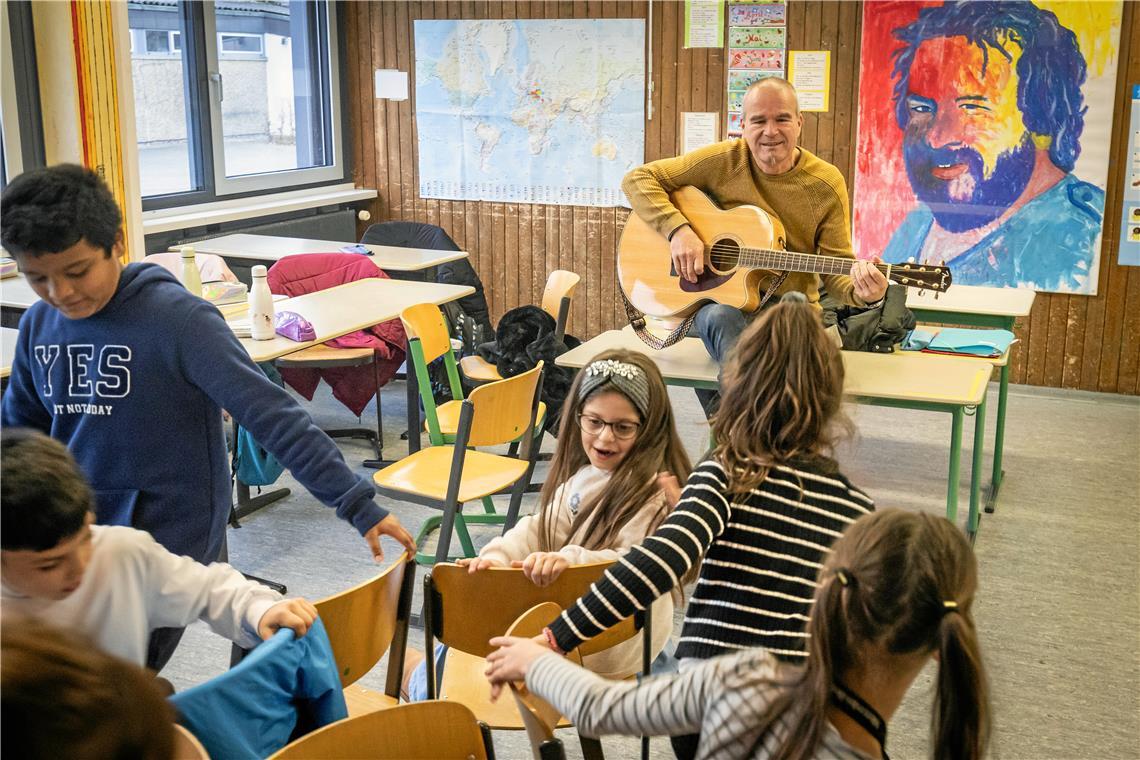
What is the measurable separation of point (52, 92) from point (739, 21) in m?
3.35

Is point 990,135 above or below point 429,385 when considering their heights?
above

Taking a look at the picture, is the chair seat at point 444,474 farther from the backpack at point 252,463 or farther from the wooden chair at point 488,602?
the wooden chair at point 488,602

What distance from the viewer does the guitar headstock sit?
3217 millimetres

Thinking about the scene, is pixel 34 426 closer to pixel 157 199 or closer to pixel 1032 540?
pixel 1032 540

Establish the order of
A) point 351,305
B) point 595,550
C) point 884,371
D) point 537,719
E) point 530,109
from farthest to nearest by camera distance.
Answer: point 530,109, point 351,305, point 884,371, point 595,550, point 537,719

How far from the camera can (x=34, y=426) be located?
199 cm

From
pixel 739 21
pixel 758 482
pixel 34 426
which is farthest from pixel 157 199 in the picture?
pixel 758 482

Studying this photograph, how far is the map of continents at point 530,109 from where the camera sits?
246 inches

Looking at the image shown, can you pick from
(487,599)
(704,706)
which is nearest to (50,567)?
(487,599)

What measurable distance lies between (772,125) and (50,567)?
2.51m

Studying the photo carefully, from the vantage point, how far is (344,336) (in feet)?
15.0

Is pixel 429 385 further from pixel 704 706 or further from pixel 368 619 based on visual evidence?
pixel 704 706

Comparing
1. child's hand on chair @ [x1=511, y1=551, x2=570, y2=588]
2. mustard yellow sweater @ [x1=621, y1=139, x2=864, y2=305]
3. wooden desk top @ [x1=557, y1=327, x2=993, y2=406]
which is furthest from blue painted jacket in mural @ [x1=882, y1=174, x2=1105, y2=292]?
child's hand on chair @ [x1=511, y1=551, x2=570, y2=588]

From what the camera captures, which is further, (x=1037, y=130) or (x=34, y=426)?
(x=1037, y=130)
